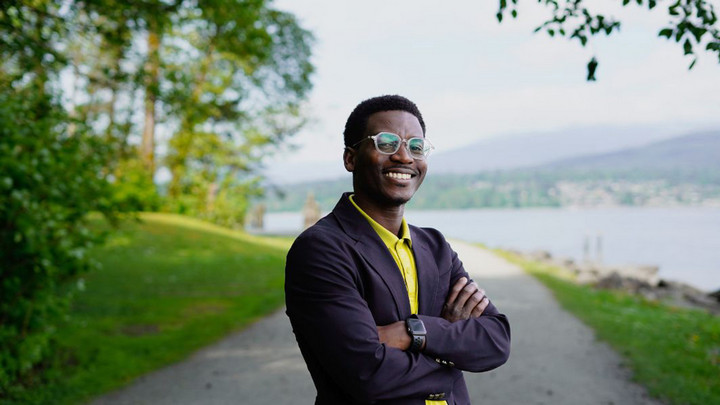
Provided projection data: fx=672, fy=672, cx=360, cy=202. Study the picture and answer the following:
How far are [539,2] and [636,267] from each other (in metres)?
23.9

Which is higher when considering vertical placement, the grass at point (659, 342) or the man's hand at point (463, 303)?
the man's hand at point (463, 303)

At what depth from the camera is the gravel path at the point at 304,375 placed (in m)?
6.62

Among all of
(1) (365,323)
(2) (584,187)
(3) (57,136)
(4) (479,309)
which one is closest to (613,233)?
(2) (584,187)

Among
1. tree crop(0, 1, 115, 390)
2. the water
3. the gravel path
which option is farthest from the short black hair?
the water

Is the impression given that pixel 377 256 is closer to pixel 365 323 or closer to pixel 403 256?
pixel 403 256

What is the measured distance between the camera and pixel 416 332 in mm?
2475

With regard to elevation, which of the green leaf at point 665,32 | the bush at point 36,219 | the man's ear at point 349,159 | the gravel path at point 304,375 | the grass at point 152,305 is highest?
the green leaf at point 665,32

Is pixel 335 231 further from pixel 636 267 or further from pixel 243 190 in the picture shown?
pixel 243 190

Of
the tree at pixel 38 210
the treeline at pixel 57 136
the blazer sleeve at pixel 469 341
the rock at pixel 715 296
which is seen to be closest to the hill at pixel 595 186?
the rock at pixel 715 296

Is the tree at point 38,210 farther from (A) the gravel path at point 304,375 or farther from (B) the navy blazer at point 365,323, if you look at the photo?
(B) the navy blazer at point 365,323

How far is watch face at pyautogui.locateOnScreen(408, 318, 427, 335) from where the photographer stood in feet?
8.13

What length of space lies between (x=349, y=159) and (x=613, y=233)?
163 ft

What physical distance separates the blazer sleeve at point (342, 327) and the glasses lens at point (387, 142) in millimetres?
391

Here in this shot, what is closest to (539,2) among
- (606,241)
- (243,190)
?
(243,190)
